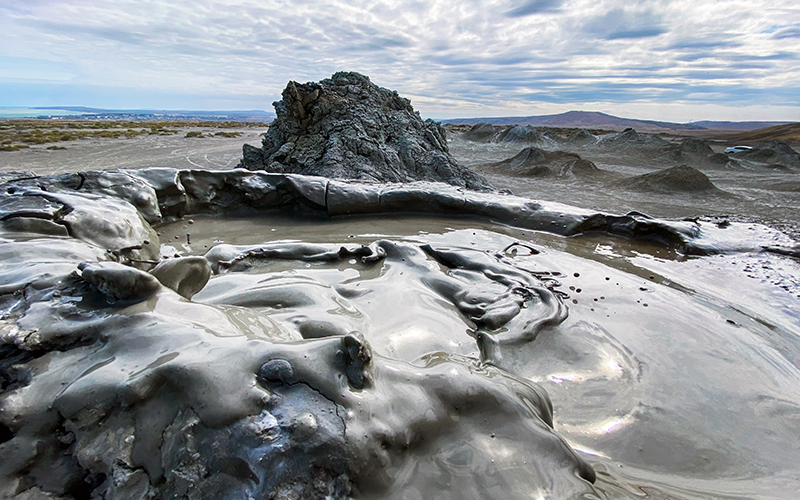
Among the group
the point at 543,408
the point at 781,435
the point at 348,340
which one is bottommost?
the point at 781,435

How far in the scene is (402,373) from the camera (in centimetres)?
149

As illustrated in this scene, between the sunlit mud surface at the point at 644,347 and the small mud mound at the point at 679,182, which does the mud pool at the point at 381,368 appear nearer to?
the sunlit mud surface at the point at 644,347

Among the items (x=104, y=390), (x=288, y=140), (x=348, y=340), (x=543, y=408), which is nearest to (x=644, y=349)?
(x=543, y=408)

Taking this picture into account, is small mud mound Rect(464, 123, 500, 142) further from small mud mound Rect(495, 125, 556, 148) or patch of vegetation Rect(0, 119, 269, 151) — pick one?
patch of vegetation Rect(0, 119, 269, 151)

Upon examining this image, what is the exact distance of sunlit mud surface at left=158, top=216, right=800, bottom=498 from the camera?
1.63 meters

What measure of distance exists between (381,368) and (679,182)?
9949 mm

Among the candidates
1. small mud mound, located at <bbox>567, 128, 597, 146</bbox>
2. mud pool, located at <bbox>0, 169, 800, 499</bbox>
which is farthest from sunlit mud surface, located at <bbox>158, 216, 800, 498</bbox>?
small mud mound, located at <bbox>567, 128, 597, 146</bbox>

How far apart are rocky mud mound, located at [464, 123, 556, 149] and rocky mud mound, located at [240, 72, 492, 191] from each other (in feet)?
45.8

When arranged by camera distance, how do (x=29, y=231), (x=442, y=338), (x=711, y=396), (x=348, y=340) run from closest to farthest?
(x=348, y=340), (x=711, y=396), (x=442, y=338), (x=29, y=231)

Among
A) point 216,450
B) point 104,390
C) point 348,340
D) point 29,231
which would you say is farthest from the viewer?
point 29,231

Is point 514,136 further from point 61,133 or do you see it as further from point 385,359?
point 61,133

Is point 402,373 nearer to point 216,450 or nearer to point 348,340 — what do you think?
point 348,340

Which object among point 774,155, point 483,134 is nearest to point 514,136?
point 483,134

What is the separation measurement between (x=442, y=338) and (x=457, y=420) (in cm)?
83
